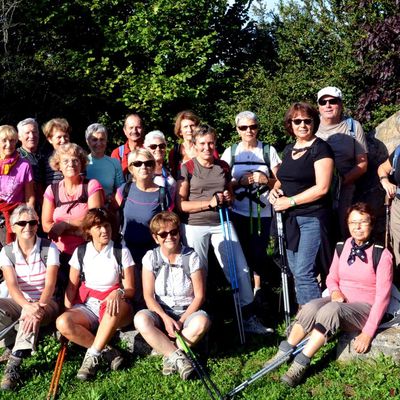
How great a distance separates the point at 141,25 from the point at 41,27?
2.27 m

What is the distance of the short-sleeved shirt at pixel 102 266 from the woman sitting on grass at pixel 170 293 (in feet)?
0.65

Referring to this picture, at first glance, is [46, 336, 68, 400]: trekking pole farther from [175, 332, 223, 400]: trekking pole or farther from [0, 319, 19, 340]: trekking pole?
[175, 332, 223, 400]: trekking pole

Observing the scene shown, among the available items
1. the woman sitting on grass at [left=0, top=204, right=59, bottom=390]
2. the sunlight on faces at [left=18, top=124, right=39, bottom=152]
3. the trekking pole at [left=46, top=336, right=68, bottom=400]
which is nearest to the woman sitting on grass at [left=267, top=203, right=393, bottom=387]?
the trekking pole at [left=46, top=336, right=68, bottom=400]

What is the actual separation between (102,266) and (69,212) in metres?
0.65

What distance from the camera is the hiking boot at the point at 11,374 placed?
15.8 feet

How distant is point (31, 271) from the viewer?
531cm

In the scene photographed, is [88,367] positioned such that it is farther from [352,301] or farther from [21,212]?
[352,301]

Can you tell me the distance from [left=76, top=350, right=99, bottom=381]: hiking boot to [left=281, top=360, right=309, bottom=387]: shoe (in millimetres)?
1567

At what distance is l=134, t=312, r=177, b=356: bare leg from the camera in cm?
494

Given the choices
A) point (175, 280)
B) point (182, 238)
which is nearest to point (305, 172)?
point (182, 238)

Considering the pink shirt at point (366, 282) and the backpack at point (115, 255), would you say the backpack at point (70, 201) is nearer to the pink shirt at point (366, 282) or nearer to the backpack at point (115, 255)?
the backpack at point (115, 255)

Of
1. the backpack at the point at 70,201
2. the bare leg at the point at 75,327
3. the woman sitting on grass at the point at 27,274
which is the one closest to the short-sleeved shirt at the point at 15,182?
the backpack at the point at 70,201

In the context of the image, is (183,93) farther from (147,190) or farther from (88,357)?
(88,357)

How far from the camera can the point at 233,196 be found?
5691 millimetres
